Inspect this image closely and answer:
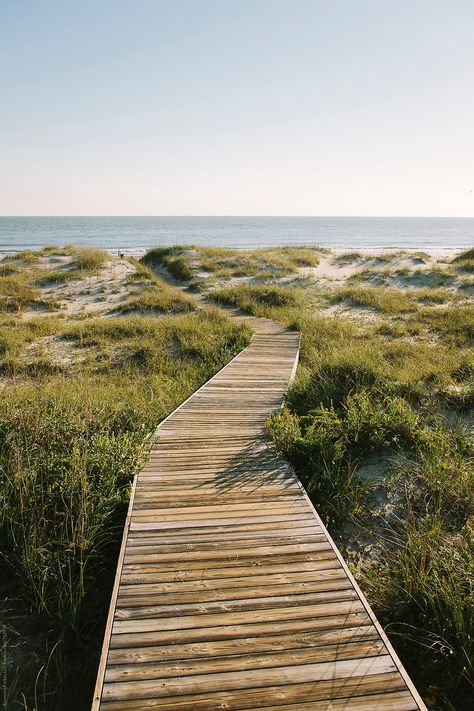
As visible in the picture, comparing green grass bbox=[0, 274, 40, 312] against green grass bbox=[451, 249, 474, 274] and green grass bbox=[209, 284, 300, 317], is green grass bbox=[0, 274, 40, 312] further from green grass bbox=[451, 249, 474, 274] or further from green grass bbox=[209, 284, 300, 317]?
green grass bbox=[451, 249, 474, 274]

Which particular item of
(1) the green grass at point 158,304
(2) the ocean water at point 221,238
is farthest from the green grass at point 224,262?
(2) the ocean water at point 221,238

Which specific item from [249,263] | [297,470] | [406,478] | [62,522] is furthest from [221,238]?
[62,522]

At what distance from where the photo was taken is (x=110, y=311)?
17.3 meters

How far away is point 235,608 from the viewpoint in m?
3.38

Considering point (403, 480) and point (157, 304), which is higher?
point (157, 304)

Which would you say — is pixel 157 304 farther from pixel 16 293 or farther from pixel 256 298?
pixel 16 293

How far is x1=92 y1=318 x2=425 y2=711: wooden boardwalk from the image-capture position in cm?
276

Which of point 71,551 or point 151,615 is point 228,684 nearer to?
point 151,615

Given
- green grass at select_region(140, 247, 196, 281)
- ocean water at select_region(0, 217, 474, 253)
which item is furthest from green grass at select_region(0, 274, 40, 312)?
ocean water at select_region(0, 217, 474, 253)

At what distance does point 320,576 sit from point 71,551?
2192 millimetres

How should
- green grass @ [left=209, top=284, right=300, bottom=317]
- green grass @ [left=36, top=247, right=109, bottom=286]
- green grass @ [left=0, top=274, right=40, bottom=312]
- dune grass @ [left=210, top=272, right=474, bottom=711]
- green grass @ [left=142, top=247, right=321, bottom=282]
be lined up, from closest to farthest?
1. dune grass @ [left=210, top=272, right=474, bottom=711]
2. green grass @ [left=209, top=284, right=300, bottom=317]
3. green grass @ [left=0, top=274, right=40, bottom=312]
4. green grass @ [left=36, top=247, right=109, bottom=286]
5. green grass @ [left=142, top=247, right=321, bottom=282]

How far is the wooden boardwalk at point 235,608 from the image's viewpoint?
2758mm

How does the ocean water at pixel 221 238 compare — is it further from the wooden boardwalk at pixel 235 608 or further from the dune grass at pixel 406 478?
the wooden boardwalk at pixel 235 608

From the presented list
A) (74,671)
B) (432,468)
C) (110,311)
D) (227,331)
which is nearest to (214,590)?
(74,671)
